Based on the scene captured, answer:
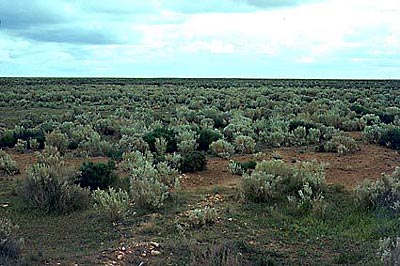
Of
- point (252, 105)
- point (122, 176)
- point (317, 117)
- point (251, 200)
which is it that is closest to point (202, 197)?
point (251, 200)

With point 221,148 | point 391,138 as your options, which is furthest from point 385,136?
point 221,148

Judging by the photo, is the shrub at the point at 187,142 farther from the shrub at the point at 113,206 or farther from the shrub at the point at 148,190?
the shrub at the point at 113,206

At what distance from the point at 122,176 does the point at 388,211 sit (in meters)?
6.00

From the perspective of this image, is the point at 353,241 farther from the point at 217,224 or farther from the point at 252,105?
the point at 252,105

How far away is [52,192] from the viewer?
10.5 m

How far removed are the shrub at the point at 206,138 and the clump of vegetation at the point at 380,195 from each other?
298 inches

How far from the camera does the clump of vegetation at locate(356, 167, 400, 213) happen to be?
32.4 feet

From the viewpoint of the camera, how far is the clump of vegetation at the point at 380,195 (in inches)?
389

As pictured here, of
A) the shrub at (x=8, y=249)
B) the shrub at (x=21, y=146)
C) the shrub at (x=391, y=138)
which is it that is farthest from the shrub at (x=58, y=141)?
the shrub at (x=391, y=138)

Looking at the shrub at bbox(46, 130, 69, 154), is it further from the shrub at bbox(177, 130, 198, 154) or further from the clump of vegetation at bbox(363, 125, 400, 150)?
the clump of vegetation at bbox(363, 125, 400, 150)

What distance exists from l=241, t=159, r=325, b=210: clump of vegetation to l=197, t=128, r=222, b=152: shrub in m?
5.97

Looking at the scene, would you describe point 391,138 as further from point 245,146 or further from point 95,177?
point 95,177

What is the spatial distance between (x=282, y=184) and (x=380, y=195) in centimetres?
187

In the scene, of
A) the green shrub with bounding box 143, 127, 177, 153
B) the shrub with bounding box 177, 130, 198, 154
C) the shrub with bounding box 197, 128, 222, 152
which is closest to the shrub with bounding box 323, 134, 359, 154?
the shrub with bounding box 197, 128, 222, 152
